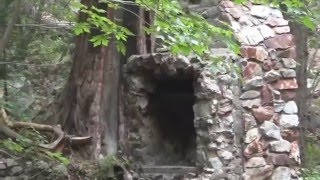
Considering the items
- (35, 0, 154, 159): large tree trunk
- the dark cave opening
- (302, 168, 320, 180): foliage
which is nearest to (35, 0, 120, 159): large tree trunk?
(35, 0, 154, 159): large tree trunk

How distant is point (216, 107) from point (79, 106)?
1.81m

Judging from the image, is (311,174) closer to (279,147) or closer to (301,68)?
(279,147)

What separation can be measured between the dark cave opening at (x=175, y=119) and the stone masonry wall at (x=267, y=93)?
3.51 ft

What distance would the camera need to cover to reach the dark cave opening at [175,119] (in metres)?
7.99

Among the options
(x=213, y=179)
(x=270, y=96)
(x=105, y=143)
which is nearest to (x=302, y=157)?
(x=270, y=96)

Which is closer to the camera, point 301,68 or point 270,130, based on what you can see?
point 270,130

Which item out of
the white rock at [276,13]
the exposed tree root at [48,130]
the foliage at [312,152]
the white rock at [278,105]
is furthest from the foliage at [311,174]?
the exposed tree root at [48,130]

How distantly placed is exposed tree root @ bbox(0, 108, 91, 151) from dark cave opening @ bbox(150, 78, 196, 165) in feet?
4.36

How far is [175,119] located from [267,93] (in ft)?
5.52

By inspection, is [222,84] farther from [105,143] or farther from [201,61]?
[105,143]

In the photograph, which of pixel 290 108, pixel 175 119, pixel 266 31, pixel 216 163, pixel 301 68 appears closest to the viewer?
pixel 216 163

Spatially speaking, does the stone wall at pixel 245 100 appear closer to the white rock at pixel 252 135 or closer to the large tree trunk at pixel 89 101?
the white rock at pixel 252 135

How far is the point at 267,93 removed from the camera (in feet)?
23.6

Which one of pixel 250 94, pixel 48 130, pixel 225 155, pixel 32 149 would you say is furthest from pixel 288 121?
pixel 32 149
